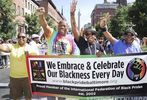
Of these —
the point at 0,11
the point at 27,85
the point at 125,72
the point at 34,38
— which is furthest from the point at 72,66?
the point at 0,11

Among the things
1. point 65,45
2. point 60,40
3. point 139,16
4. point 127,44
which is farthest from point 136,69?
point 139,16

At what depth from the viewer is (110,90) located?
733cm

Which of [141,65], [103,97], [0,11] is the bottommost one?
[103,97]

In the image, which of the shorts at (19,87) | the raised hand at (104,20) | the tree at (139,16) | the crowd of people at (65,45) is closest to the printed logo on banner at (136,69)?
→ the crowd of people at (65,45)

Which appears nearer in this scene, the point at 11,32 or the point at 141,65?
the point at 141,65

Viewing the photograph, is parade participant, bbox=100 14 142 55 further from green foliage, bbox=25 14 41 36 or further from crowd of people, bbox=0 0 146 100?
green foliage, bbox=25 14 41 36

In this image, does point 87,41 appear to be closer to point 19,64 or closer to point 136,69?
point 136,69

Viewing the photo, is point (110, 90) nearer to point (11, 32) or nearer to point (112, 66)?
point (112, 66)

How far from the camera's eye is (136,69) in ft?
24.3

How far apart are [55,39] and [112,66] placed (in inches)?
47.3

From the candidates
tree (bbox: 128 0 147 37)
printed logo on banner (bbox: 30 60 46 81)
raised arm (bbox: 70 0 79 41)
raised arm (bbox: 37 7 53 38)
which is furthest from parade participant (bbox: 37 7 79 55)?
tree (bbox: 128 0 147 37)

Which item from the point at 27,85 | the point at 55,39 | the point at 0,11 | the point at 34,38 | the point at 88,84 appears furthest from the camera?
the point at 0,11

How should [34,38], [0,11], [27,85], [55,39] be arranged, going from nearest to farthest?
[55,39], [27,85], [34,38], [0,11]

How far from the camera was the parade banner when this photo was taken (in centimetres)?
732
